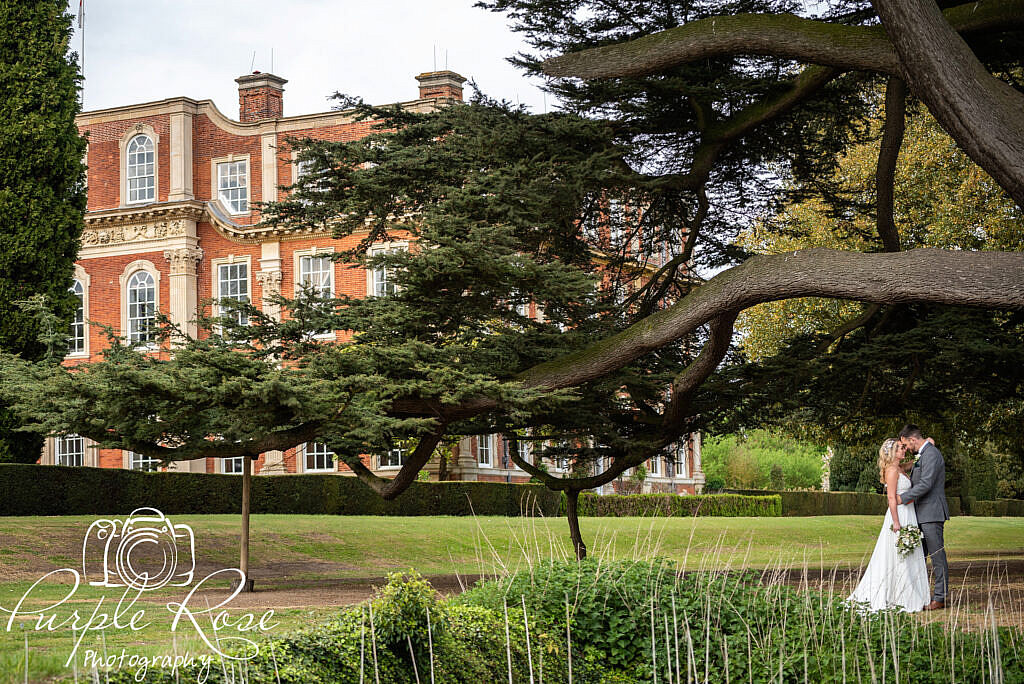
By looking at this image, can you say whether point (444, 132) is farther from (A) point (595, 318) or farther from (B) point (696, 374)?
(B) point (696, 374)

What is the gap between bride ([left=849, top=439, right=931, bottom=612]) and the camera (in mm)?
10312

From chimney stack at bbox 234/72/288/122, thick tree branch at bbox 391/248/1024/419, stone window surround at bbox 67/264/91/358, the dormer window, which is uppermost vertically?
chimney stack at bbox 234/72/288/122

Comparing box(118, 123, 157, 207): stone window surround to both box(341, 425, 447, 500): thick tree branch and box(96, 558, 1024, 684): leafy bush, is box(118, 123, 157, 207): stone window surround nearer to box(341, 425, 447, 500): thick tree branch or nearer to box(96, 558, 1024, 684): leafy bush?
box(341, 425, 447, 500): thick tree branch

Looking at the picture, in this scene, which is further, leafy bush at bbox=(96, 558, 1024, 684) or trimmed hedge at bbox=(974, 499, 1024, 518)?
trimmed hedge at bbox=(974, 499, 1024, 518)

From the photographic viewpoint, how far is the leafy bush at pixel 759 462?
5025cm

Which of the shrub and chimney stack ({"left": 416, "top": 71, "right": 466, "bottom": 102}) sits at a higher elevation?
chimney stack ({"left": 416, "top": 71, "right": 466, "bottom": 102})

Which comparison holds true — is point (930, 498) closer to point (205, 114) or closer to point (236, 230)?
point (236, 230)

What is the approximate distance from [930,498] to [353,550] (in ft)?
33.8

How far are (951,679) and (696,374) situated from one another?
5.15m

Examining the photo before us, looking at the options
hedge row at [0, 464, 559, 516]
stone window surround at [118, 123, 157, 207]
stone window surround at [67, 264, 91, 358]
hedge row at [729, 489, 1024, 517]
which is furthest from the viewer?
hedge row at [729, 489, 1024, 517]

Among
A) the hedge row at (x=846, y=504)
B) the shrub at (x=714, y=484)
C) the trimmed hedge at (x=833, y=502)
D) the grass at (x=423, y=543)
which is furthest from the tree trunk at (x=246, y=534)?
the shrub at (x=714, y=484)

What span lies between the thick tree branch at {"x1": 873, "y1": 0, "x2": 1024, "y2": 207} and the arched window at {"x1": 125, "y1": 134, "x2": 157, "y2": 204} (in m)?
31.4

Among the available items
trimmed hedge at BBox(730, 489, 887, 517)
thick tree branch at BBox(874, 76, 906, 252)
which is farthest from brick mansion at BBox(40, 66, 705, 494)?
thick tree branch at BBox(874, 76, 906, 252)

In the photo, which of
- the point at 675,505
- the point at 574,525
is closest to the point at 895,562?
the point at 574,525
